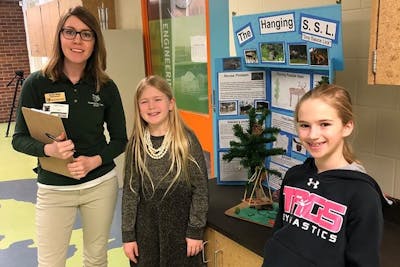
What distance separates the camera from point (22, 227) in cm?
322

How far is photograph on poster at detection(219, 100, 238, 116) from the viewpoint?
1825mm

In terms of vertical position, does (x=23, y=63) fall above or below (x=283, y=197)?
above

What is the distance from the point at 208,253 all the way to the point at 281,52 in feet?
2.94

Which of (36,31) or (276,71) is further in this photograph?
(36,31)

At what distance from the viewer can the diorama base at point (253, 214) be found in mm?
1500

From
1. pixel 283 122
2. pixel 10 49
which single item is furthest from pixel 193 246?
pixel 10 49

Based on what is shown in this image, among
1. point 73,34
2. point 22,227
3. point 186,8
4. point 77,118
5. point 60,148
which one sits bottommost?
point 22,227

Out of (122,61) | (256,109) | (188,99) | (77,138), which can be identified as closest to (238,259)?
(256,109)

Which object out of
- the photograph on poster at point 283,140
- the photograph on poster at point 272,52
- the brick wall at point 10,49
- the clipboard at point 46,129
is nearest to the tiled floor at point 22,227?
the clipboard at point 46,129

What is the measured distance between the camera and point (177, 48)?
3514mm

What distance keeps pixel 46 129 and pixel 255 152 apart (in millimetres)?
862

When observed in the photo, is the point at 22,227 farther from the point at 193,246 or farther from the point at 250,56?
the point at 250,56

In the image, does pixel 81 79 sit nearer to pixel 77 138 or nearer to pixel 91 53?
pixel 91 53

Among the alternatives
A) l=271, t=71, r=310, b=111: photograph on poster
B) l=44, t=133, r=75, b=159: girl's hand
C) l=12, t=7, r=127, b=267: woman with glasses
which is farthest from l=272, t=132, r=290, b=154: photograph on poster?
l=44, t=133, r=75, b=159: girl's hand
